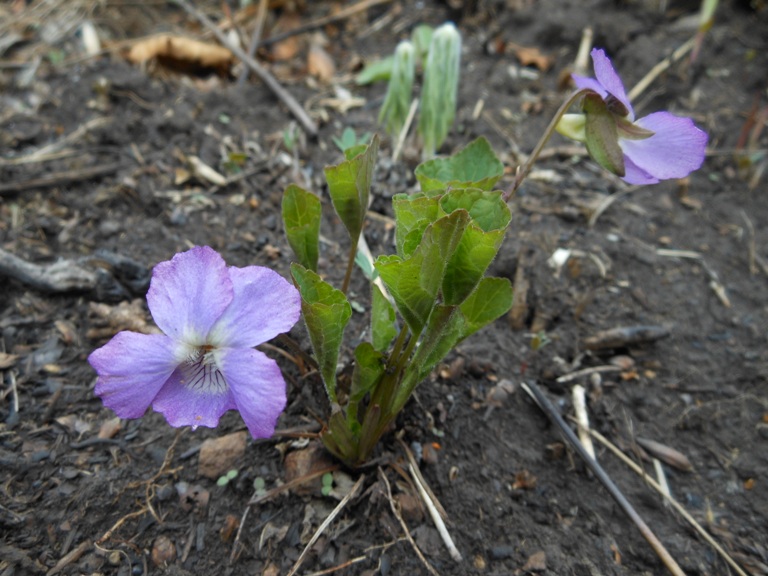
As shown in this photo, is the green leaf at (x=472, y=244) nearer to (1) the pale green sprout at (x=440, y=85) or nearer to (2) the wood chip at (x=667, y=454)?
(2) the wood chip at (x=667, y=454)

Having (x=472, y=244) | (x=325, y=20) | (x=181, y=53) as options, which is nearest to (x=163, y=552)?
(x=472, y=244)

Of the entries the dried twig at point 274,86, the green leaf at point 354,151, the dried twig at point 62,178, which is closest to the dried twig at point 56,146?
the dried twig at point 62,178

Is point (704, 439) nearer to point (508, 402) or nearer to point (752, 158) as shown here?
point (508, 402)

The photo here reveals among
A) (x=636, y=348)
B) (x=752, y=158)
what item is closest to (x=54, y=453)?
(x=636, y=348)

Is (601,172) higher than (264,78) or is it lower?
lower

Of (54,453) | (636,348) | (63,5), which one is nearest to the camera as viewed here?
(54,453)

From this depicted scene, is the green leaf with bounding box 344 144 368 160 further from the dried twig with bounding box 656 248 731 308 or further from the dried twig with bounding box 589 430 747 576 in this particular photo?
the dried twig with bounding box 656 248 731 308

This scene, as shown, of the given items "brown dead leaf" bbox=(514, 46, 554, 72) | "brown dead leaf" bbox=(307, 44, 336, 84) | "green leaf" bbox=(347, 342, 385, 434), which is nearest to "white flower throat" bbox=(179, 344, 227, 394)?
"green leaf" bbox=(347, 342, 385, 434)

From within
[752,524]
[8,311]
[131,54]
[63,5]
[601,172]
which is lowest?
[752,524]
